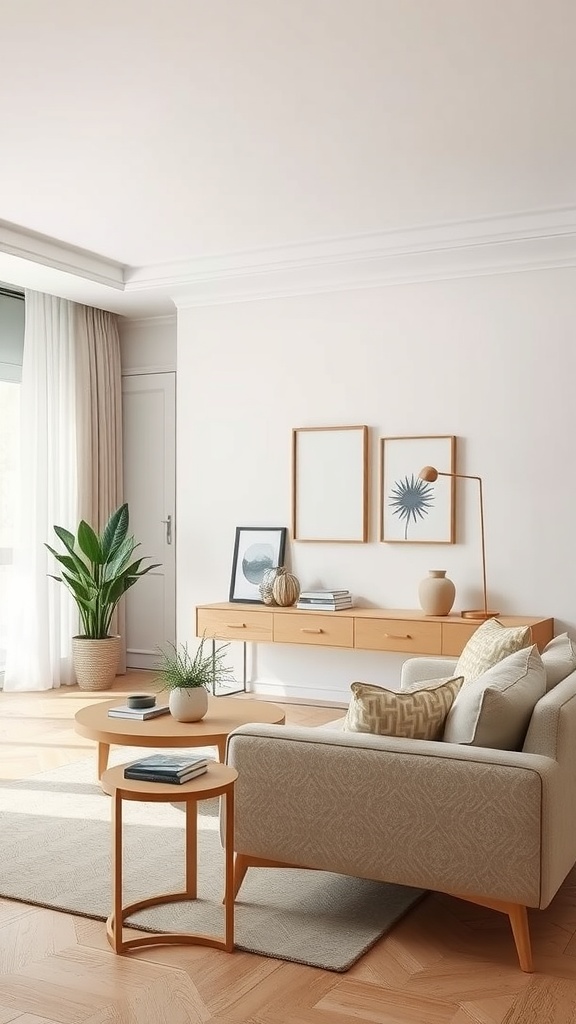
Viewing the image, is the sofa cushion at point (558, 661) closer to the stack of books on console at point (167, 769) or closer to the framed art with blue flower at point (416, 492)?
the stack of books on console at point (167, 769)

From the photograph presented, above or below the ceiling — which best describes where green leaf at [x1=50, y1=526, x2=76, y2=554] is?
below

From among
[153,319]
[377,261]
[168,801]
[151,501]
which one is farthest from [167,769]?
[153,319]

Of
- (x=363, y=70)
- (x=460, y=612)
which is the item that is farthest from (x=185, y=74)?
(x=460, y=612)

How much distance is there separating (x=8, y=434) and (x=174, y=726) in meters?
3.55

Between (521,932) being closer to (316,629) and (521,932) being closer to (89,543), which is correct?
(316,629)

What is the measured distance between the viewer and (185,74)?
3676 mm

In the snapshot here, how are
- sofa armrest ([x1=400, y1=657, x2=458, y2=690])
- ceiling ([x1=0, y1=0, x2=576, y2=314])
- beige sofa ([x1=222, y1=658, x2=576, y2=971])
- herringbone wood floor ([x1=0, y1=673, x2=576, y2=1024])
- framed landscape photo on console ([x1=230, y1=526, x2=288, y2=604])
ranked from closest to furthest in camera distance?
herringbone wood floor ([x1=0, y1=673, x2=576, y2=1024]) → beige sofa ([x1=222, y1=658, x2=576, y2=971]) → ceiling ([x1=0, y1=0, x2=576, y2=314]) → sofa armrest ([x1=400, y1=657, x2=458, y2=690]) → framed landscape photo on console ([x1=230, y1=526, x2=288, y2=604])

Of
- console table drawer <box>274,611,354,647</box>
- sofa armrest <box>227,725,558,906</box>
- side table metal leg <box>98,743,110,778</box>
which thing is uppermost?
console table drawer <box>274,611,354,647</box>

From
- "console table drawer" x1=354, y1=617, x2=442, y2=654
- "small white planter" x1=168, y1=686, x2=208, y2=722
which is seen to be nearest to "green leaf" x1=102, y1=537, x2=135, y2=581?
"console table drawer" x1=354, y1=617, x2=442, y2=654

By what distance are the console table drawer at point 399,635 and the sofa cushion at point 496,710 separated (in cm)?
234

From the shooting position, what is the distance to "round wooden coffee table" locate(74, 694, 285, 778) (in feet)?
11.8

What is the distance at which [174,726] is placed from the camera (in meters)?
3.77

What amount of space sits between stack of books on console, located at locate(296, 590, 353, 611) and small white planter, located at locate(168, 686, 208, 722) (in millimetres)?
2022

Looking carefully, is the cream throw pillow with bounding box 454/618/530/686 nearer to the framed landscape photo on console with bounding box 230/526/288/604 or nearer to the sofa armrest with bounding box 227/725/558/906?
the sofa armrest with bounding box 227/725/558/906
